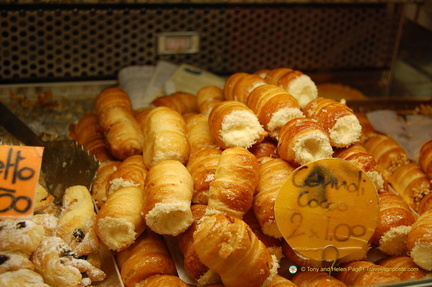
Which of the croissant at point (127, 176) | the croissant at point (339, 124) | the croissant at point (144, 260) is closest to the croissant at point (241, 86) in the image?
the croissant at point (339, 124)

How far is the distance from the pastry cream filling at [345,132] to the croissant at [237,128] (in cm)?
30

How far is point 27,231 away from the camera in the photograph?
1.71 metres

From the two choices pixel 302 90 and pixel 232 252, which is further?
pixel 302 90

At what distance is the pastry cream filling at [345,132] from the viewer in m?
2.06

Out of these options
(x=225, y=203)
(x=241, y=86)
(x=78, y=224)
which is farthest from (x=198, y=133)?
(x=78, y=224)

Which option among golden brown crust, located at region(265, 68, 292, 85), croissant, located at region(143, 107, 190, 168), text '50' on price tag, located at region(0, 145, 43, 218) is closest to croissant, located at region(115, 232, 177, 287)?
croissant, located at region(143, 107, 190, 168)

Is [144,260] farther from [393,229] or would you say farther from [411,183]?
[411,183]

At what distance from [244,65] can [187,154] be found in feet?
4.32

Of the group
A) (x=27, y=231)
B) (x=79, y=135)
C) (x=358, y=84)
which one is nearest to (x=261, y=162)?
(x=27, y=231)

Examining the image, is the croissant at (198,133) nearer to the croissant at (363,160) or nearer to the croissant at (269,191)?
the croissant at (269,191)

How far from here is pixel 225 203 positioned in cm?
174

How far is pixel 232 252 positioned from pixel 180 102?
1334 millimetres

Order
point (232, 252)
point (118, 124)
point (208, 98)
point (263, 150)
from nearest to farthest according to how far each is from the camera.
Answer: point (232, 252) → point (263, 150) → point (118, 124) → point (208, 98)

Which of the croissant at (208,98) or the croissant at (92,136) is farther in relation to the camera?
the croissant at (208,98)
